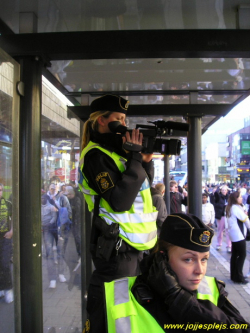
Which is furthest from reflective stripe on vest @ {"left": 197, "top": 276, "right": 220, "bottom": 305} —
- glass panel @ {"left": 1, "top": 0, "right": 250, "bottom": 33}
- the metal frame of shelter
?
glass panel @ {"left": 1, "top": 0, "right": 250, "bottom": 33}

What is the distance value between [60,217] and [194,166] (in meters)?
2.14

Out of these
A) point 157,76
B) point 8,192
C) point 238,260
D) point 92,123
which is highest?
point 157,76

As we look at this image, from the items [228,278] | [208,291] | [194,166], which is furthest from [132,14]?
[228,278]

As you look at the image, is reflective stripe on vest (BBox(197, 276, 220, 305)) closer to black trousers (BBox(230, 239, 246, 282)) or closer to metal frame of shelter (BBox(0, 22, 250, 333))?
A: metal frame of shelter (BBox(0, 22, 250, 333))

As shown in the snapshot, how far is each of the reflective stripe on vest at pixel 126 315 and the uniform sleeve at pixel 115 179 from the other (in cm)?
82

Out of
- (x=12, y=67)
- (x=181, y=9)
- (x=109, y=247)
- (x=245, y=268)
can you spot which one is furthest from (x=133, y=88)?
(x=245, y=268)

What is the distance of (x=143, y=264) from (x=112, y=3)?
5.98 ft

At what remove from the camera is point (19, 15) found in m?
2.46

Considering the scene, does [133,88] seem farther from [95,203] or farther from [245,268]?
[245,268]

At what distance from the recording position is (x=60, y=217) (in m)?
3.88

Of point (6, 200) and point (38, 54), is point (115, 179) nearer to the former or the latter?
point (6, 200)

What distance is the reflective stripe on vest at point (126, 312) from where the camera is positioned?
3.80 feet

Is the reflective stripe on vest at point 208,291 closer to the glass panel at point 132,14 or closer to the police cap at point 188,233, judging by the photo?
the police cap at point 188,233

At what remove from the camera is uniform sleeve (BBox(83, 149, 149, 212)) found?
6.73ft
